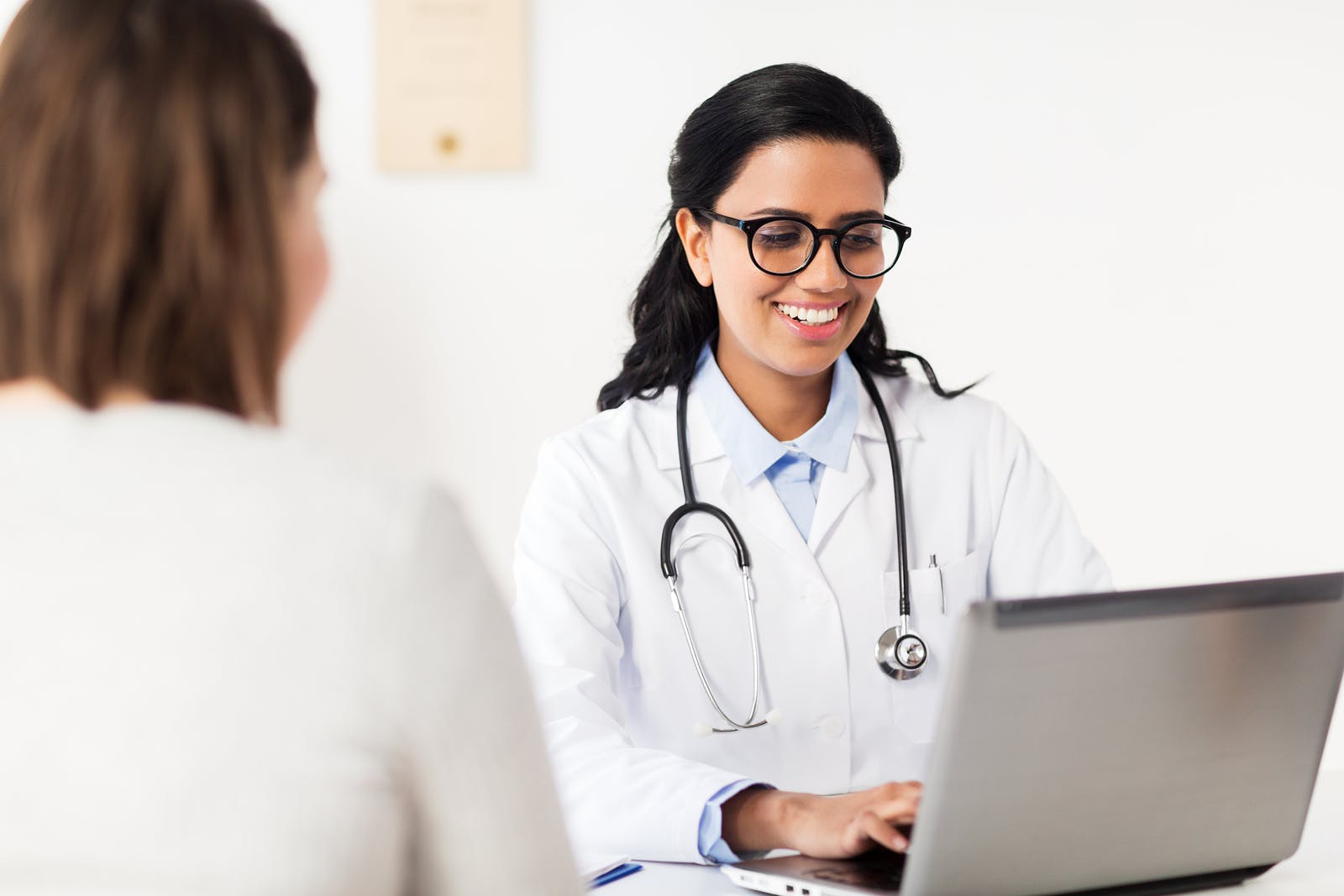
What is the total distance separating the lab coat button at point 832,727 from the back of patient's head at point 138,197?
3.35 feet

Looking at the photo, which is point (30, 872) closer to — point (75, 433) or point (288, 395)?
point (75, 433)

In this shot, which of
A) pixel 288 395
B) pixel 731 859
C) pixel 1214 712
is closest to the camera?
pixel 1214 712

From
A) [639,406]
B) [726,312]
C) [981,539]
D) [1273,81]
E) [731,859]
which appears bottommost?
[731,859]

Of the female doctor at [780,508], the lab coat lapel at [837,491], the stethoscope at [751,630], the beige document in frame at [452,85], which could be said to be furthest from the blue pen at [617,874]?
the beige document in frame at [452,85]

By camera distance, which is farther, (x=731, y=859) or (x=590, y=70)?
(x=590, y=70)

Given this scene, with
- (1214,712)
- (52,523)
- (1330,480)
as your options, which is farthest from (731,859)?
(1330,480)

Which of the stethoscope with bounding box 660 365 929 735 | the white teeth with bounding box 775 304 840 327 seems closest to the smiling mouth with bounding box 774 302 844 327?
the white teeth with bounding box 775 304 840 327

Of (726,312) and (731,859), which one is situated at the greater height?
(726,312)

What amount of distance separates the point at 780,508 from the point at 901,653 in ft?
0.78

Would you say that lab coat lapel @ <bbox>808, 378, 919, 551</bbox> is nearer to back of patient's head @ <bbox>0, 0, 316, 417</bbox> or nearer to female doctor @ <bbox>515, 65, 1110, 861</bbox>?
female doctor @ <bbox>515, 65, 1110, 861</bbox>

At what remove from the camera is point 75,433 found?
29.1 inches

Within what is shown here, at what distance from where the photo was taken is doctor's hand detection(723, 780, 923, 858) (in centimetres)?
110

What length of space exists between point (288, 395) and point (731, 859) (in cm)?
189

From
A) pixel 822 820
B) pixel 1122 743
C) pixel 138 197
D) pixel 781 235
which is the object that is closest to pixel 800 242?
pixel 781 235
